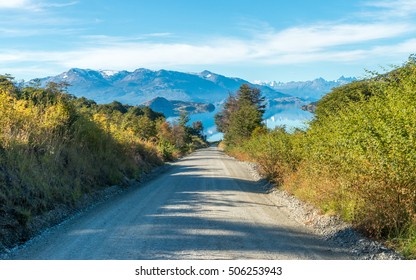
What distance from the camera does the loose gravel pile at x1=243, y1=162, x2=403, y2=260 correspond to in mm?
7031


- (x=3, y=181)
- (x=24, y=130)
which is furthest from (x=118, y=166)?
(x=3, y=181)

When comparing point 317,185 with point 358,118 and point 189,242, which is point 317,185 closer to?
point 358,118

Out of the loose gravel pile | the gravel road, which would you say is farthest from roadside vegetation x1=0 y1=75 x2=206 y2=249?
the loose gravel pile

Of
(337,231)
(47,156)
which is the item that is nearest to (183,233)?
(337,231)

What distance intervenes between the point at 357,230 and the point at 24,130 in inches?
414

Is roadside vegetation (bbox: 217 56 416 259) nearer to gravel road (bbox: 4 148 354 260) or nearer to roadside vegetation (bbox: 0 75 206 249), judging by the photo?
gravel road (bbox: 4 148 354 260)

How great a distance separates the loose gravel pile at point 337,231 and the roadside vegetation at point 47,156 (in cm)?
651

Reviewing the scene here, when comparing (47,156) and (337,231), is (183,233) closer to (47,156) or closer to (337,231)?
(337,231)

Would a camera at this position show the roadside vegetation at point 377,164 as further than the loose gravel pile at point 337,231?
Yes

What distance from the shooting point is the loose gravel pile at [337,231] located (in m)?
7.03

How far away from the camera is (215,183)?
17703 millimetres

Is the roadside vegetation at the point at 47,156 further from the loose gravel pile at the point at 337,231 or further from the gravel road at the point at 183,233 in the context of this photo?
the loose gravel pile at the point at 337,231

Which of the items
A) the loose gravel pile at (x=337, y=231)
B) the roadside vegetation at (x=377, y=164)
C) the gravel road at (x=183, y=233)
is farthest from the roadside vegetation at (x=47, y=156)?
the roadside vegetation at (x=377, y=164)

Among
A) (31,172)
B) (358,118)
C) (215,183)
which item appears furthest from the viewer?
(215,183)
